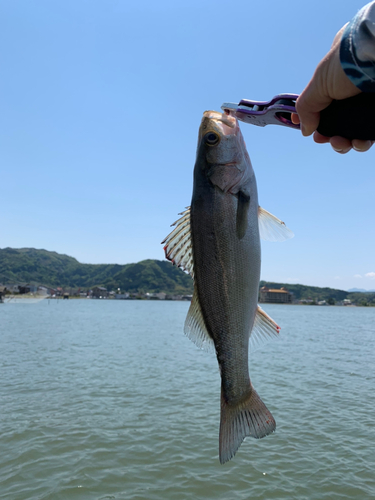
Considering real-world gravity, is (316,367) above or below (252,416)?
below

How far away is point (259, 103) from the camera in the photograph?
321 cm

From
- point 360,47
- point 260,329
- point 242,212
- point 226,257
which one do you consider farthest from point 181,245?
point 360,47

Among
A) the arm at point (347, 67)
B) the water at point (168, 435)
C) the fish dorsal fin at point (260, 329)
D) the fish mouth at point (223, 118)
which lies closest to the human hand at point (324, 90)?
the arm at point (347, 67)

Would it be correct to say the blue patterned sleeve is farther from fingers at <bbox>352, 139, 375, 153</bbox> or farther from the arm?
fingers at <bbox>352, 139, 375, 153</bbox>

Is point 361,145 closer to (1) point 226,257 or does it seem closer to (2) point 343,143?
(2) point 343,143

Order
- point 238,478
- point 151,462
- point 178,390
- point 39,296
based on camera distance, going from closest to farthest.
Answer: point 238,478, point 151,462, point 178,390, point 39,296

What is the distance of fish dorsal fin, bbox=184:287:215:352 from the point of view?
10.7ft

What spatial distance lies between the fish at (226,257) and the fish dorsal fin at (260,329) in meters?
0.03

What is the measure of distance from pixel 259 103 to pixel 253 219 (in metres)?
1.01

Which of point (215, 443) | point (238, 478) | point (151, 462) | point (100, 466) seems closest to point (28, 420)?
point (100, 466)

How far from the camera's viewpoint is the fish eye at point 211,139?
10.1ft

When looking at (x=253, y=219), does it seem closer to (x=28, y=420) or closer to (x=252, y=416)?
(x=252, y=416)

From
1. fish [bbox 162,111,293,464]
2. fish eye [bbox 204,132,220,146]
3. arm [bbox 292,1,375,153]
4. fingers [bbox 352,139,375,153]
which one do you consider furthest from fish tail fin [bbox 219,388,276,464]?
arm [bbox 292,1,375,153]

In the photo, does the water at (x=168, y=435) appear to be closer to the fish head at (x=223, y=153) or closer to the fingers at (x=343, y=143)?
the fish head at (x=223, y=153)
